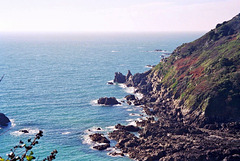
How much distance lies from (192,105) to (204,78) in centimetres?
1710

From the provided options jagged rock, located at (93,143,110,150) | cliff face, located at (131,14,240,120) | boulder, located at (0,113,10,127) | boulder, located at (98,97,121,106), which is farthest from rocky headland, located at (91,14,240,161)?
boulder, located at (0,113,10,127)

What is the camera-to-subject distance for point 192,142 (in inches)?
3093

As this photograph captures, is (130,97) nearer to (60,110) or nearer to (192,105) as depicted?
(60,110)

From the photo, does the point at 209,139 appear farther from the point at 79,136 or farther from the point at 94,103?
the point at 94,103

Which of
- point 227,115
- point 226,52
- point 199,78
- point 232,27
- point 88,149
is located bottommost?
point 88,149

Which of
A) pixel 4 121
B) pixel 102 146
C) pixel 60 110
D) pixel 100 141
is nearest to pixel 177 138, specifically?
pixel 102 146

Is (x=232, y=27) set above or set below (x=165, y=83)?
above

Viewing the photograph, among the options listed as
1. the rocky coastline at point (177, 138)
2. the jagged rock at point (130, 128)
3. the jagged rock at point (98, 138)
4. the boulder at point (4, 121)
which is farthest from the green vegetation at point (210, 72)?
the boulder at point (4, 121)

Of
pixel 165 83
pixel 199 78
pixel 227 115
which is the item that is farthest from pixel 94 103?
pixel 227 115

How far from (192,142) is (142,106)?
124ft

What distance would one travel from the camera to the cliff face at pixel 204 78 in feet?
313

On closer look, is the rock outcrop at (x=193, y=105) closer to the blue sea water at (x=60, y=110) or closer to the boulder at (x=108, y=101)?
the blue sea water at (x=60, y=110)

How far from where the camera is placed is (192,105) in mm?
99438

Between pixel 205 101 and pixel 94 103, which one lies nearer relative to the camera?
pixel 205 101
